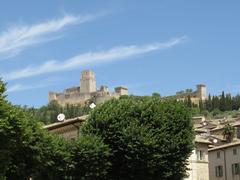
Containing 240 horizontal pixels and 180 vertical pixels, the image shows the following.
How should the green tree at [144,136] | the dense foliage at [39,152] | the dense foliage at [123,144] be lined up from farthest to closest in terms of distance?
the green tree at [144,136]
the dense foliage at [123,144]
the dense foliage at [39,152]

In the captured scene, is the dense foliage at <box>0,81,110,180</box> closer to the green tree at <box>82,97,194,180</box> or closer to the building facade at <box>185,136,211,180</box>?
the green tree at <box>82,97,194,180</box>

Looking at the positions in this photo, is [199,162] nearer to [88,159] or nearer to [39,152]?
[88,159]

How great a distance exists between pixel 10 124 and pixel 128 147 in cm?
1384

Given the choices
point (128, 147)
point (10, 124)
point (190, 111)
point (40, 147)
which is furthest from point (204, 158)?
point (10, 124)

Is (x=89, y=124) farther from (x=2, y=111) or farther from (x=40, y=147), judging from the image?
(x=2, y=111)

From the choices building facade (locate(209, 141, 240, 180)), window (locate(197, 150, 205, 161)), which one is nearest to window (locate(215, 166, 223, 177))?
building facade (locate(209, 141, 240, 180))

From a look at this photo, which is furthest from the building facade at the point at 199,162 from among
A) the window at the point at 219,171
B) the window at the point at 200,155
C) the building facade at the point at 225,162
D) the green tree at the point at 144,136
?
the green tree at the point at 144,136

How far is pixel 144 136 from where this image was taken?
2082 inches

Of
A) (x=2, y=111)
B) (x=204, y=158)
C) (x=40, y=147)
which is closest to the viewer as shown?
(x=2, y=111)

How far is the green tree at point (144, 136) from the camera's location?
52750mm

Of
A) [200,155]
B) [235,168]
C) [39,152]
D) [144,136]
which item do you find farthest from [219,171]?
[39,152]

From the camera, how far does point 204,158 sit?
7631 centimetres

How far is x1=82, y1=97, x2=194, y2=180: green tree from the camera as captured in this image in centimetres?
5275

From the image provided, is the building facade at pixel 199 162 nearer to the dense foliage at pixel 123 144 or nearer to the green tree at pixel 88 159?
the dense foliage at pixel 123 144
